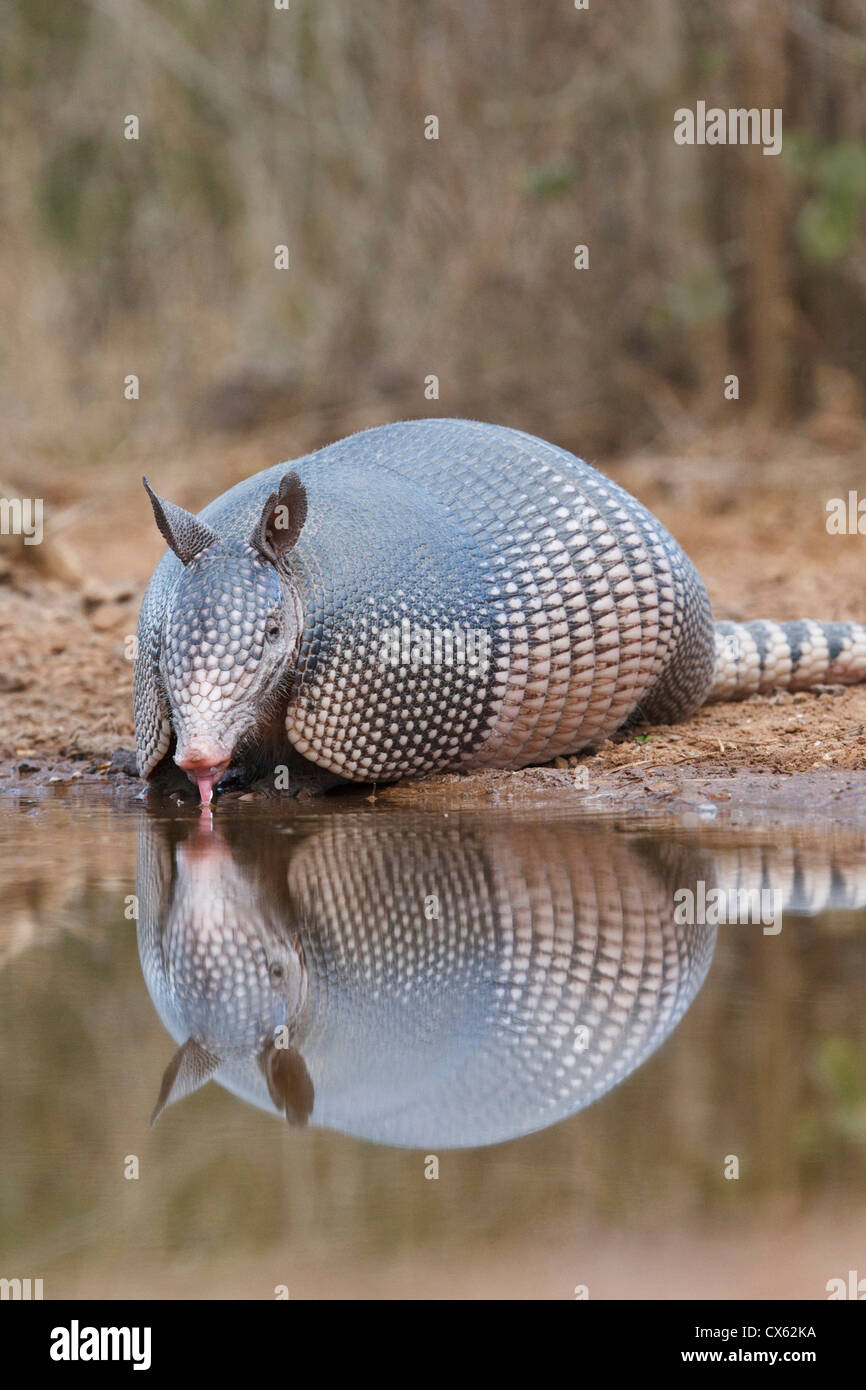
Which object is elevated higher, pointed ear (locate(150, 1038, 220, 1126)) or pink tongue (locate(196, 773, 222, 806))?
pink tongue (locate(196, 773, 222, 806))

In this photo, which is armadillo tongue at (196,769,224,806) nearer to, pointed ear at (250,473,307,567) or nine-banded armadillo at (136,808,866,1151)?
nine-banded armadillo at (136,808,866,1151)

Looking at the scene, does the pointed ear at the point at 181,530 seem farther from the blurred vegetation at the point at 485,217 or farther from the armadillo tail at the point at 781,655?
the blurred vegetation at the point at 485,217

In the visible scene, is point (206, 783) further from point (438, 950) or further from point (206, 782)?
point (438, 950)

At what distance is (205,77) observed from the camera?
1733 centimetres

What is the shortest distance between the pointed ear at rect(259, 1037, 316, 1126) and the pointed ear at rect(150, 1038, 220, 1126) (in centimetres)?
12

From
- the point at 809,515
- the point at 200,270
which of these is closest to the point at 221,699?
the point at 809,515

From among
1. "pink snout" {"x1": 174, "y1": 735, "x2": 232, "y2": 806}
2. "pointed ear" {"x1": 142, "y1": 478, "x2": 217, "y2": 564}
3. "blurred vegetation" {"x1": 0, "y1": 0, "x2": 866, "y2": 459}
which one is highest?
"blurred vegetation" {"x1": 0, "y1": 0, "x2": 866, "y2": 459}

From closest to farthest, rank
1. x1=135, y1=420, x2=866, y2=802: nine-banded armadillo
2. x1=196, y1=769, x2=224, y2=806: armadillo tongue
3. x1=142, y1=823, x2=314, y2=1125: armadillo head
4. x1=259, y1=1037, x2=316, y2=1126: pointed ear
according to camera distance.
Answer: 1. x1=259, y1=1037, x2=316, y2=1126: pointed ear
2. x1=142, y1=823, x2=314, y2=1125: armadillo head
3. x1=196, y1=769, x2=224, y2=806: armadillo tongue
4. x1=135, y1=420, x2=866, y2=802: nine-banded armadillo

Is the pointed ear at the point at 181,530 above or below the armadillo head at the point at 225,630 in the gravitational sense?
above

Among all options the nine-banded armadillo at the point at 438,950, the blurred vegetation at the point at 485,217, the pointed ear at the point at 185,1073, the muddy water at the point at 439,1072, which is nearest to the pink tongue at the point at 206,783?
the nine-banded armadillo at the point at 438,950

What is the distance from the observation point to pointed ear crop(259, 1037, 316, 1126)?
3389 mm

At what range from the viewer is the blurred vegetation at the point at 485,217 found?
14523 mm

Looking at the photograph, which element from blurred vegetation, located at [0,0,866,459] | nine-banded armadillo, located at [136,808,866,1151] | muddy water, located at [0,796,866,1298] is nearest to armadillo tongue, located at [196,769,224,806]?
nine-banded armadillo, located at [136,808,866,1151]

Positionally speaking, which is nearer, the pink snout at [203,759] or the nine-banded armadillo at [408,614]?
the pink snout at [203,759]
